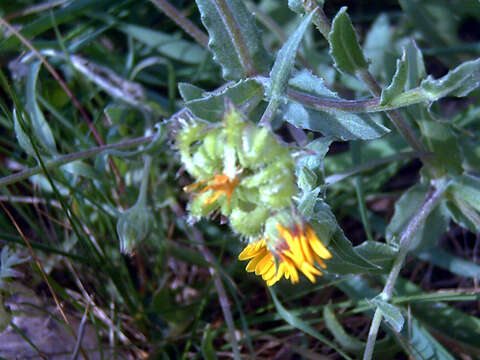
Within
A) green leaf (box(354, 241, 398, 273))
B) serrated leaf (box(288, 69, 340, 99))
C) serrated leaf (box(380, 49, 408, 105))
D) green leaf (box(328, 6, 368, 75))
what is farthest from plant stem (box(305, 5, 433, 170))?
green leaf (box(354, 241, 398, 273))

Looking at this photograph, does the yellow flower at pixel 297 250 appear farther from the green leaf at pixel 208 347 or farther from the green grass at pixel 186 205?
the green leaf at pixel 208 347

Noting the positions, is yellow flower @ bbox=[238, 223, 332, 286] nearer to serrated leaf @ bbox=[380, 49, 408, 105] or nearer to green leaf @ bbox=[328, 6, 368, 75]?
serrated leaf @ bbox=[380, 49, 408, 105]

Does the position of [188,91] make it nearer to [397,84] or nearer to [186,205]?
[186,205]

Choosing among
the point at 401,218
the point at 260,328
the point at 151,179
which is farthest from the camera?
the point at 151,179

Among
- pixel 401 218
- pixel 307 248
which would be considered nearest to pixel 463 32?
pixel 401 218

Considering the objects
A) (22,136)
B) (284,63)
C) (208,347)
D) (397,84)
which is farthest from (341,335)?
(22,136)

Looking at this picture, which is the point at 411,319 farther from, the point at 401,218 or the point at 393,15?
the point at 393,15

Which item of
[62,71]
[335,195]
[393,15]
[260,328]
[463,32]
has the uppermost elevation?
[62,71]
